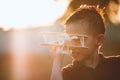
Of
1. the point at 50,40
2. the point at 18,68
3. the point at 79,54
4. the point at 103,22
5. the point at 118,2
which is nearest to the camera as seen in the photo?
the point at 50,40

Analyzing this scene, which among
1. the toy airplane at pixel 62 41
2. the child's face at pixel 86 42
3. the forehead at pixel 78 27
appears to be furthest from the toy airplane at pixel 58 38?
the forehead at pixel 78 27

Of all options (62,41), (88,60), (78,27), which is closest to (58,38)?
(62,41)

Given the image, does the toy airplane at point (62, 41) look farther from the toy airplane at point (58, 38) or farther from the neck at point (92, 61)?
the neck at point (92, 61)

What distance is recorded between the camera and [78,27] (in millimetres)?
5531

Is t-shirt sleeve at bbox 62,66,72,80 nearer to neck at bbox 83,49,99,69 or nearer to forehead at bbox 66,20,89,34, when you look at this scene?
neck at bbox 83,49,99,69

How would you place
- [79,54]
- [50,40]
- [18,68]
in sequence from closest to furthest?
[50,40] → [79,54] → [18,68]

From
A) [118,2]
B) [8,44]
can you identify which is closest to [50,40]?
[118,2]

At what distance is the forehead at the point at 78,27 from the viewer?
543 centimetres

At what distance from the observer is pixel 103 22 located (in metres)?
5.91

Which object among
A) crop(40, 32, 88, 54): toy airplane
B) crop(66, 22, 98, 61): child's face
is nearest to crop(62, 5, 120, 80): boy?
crop(66, 22, 98, 61): child's face

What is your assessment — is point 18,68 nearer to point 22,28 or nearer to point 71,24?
point 22,28

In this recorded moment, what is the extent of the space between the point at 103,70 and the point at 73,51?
424 mm

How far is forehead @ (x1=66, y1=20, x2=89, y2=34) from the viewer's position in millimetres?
5426

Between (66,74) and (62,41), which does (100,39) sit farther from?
(62,41)
